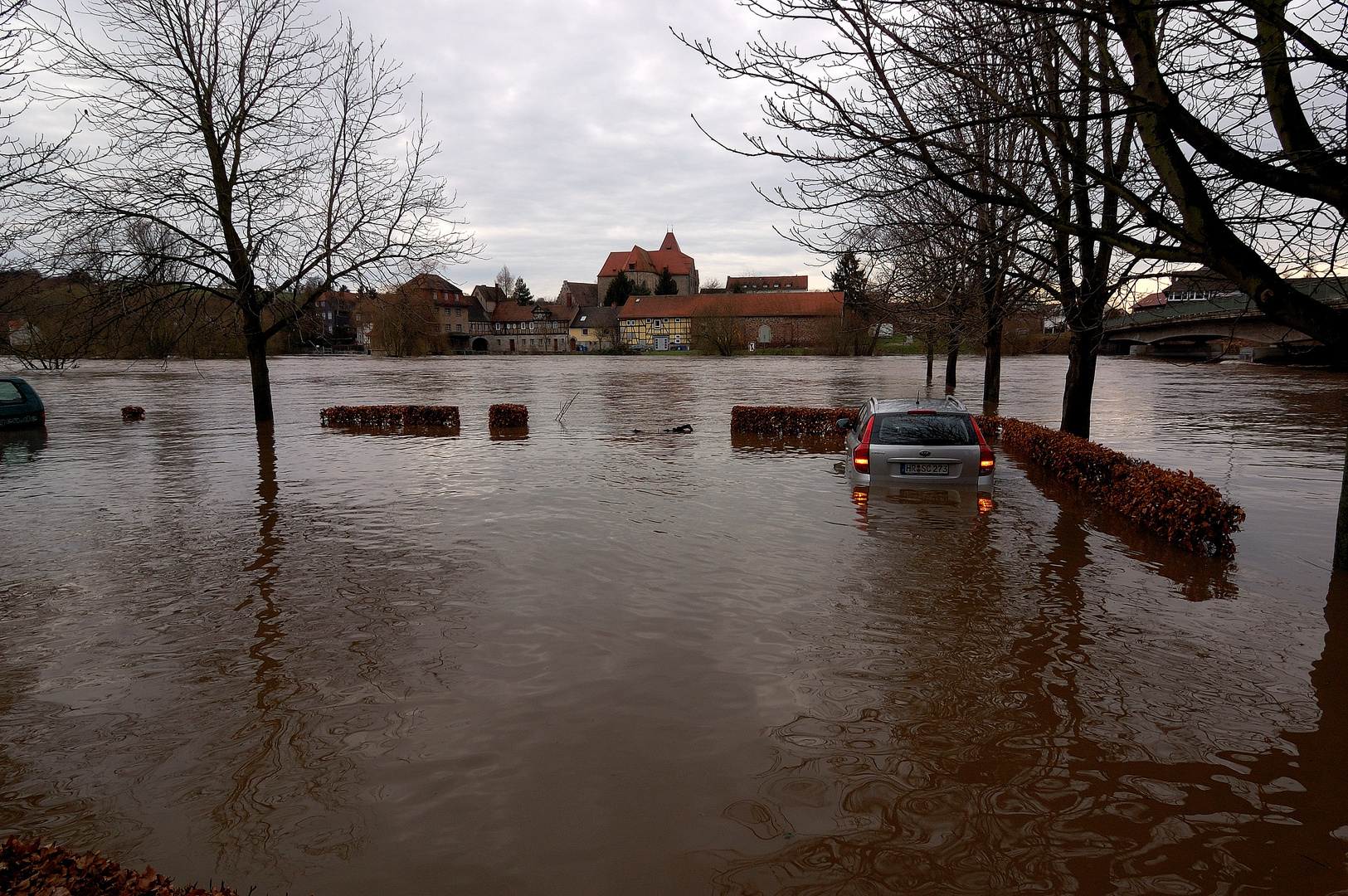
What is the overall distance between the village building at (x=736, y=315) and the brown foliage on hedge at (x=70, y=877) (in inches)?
3974

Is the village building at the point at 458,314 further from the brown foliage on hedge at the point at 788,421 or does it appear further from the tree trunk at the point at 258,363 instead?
the brown foliage on hedge at the point at 788,421

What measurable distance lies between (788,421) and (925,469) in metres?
9.76

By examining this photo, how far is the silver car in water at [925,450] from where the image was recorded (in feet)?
34.7

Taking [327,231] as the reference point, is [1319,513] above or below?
below

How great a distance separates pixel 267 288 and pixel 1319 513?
2046 cm

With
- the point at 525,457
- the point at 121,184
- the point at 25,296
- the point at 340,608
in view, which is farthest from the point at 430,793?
the point at 121,184

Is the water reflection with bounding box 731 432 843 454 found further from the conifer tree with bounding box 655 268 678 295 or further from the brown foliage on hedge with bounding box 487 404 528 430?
the conifer tree with bounding box 655 268 678 295

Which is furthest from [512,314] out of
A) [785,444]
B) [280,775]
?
[280,775]

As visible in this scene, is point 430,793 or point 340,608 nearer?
point 430,793

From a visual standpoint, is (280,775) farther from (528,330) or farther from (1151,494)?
(528,330)

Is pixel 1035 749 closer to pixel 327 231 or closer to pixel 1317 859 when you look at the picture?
pixel 1317 859

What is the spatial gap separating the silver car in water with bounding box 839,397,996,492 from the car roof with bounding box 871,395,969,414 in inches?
0.5

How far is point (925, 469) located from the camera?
10.6 m

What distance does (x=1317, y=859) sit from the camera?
11.9ft
